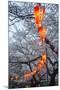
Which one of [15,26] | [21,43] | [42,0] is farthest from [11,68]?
[42,0]

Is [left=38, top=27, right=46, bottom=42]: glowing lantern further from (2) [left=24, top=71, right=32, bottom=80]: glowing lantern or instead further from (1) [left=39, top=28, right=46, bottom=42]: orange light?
(2) [left=24, top=71, right=32, bottom=80]: glowing lantern

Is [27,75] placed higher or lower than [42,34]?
lower

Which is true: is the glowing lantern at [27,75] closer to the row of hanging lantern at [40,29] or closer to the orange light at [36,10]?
the row of hanging lantern at [40,29]

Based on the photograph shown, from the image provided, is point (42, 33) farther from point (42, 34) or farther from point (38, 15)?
→ point (38, 15)

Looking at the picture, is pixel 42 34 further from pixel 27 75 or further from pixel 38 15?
pixel 27 75

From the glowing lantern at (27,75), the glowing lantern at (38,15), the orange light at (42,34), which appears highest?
the glowing lantern at (38,15)

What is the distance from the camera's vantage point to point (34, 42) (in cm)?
176

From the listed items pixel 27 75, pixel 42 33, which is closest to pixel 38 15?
pixel 42 33

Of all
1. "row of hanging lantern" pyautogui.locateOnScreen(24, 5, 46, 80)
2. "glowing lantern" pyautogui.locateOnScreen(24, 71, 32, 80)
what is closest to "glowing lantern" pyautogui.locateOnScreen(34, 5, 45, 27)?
"row of hanging lantern" pyautogui.locateOnScreen(24, 5, 46, 80)

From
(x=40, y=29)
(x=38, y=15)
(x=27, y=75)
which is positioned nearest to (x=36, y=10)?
(x=38, y=15)

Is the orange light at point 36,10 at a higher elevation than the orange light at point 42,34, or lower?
higher

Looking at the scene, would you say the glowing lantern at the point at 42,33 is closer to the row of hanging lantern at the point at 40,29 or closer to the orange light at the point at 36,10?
the row of hanging lantern at the point at 40,29

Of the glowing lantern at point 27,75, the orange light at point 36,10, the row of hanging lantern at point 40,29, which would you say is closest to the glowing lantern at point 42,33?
the row of hanging lantern at point 40,29

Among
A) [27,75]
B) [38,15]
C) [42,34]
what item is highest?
[38,15]
